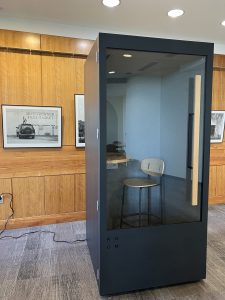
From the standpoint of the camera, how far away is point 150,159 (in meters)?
2.05

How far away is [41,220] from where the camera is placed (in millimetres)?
3229

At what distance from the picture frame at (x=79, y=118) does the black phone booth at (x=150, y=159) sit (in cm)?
133

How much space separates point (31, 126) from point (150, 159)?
1815 mm

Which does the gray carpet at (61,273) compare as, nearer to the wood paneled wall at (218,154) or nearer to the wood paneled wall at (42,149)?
the wood paneled wall at (42,149)

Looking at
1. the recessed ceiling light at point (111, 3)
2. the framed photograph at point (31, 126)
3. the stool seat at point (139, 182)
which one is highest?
the recessed ceiling light at point (111, 3)

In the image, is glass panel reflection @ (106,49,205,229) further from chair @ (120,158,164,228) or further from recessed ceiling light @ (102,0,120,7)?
recessed ceiling light @ (102,0,120,7)

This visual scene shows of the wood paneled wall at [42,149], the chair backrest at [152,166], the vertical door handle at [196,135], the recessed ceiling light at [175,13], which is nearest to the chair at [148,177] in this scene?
the chair backrest at [152,166]

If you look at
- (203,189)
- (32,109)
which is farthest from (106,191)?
(32,109)

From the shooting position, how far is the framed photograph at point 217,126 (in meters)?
3.99

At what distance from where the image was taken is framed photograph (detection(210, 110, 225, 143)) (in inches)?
157

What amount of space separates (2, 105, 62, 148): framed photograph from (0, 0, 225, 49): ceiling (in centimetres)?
106

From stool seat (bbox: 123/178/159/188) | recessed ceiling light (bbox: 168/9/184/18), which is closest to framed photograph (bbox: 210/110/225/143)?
recessed ceiling light (bbox: 168/9/184/18)

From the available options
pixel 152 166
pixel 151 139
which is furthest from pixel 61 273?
pixel 151 139

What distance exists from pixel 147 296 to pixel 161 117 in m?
1.52
